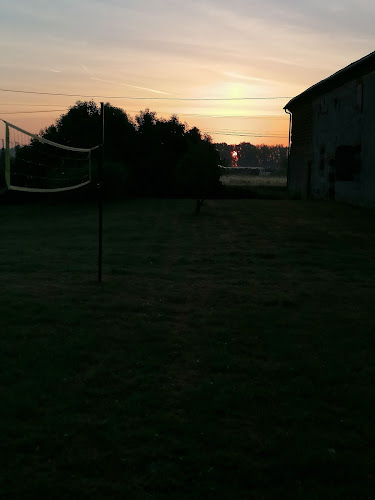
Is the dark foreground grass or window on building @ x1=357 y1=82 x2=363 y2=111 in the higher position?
window on building @ x1=357 y1=82 x2=363 y2=111

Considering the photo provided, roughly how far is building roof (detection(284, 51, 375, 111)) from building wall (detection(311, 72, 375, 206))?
14.6 inches

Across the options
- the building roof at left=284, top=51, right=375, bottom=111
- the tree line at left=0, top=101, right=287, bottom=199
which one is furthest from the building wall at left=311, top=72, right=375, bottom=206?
the tree line at left=0, top=101, right=287, bottom=199

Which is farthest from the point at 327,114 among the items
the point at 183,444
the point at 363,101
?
the point at 183,444

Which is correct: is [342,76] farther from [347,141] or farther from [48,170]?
[48,170]

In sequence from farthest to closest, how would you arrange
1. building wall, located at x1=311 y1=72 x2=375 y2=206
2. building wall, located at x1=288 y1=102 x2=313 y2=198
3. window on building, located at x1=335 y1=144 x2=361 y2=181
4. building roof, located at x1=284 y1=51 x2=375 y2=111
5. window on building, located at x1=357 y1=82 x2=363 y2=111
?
building wall, located at x1=288 y1=102 x2=313 y2=198, window on building, located at x1=335 y1=144 x2=361 y2=181, window on building, located at x1=357 y1=82 x2=363 y2=111, building wall, located at x1=311 y1=72 x2=375 y2=206, building roof, located at x1=284 y1=51 x2=375 y2=111

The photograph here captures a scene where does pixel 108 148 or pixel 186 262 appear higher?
pixel 108 148

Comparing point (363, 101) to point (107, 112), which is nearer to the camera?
point (363, 101)

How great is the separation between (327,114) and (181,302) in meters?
30.3

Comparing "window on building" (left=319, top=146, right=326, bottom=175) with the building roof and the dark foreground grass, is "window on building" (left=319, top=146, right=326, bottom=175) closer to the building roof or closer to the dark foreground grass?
the building roof

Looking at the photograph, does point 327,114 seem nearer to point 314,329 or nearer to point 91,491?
point 314,329

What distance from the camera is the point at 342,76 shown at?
113 feet

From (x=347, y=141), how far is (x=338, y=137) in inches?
64.7

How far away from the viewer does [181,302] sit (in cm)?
1184

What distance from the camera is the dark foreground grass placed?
16.1 ft
